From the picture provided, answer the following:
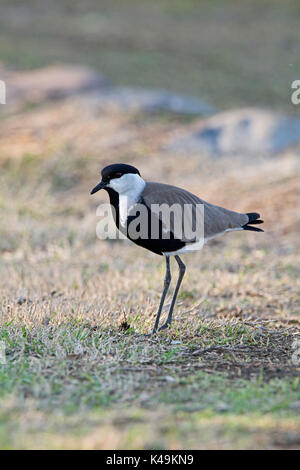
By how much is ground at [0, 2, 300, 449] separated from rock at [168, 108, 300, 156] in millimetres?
241

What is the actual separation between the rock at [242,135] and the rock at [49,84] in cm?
302

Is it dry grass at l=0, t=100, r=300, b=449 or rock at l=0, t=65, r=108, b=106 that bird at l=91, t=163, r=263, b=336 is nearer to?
dry grass at l=0, t=100, r=300, b=449

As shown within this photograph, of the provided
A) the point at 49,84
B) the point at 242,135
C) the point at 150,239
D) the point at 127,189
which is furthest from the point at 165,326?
the point at 49,84

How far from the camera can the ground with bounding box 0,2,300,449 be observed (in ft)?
10.4

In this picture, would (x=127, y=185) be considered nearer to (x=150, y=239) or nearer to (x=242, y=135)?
(x=150, y=239)

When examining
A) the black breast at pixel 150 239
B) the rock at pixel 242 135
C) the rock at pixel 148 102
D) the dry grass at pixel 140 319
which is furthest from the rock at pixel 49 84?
the black breast at pixel 150 239

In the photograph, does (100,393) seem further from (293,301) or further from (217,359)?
(293,301)

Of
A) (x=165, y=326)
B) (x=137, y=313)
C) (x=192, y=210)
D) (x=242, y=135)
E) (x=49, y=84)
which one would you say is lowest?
(x=165, y=326)

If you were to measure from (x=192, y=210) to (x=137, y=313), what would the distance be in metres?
0.85

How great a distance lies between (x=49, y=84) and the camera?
13.0 m

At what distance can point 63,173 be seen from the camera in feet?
32.4

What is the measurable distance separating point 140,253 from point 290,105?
6.65 m

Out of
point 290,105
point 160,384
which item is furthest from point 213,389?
point 290,105
